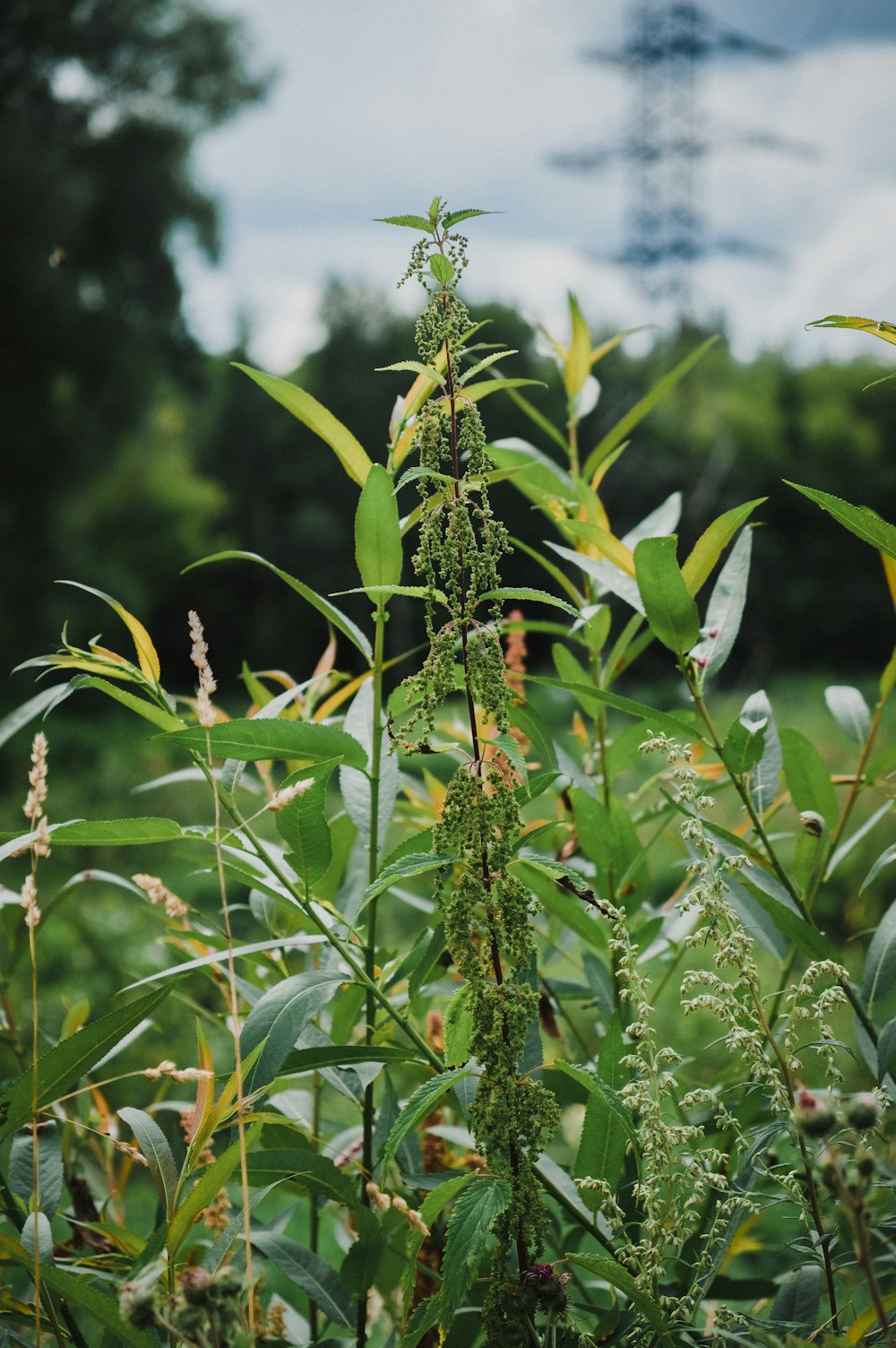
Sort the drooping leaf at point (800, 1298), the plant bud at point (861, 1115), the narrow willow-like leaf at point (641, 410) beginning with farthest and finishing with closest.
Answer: the narrow willow-like leaf at point (641, 410) → the drooping leaf at point (800, 1298) → the plant bud at point (861, 1115)

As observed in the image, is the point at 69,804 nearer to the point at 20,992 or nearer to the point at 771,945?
the point at 20,992

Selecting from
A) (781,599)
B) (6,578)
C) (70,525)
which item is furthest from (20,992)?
(781,599)

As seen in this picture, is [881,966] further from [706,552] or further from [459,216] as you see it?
[459,216]

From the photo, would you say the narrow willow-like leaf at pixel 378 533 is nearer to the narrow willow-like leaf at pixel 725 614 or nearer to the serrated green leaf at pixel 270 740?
the serrated green leaf at pixel 270 740

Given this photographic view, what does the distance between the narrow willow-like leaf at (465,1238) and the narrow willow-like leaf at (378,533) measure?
0.22 m

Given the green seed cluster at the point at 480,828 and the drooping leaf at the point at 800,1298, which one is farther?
the drooping leaf at the point at 800,1298

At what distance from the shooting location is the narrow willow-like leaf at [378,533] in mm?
409

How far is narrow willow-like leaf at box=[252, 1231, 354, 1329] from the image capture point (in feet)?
→ 1.56

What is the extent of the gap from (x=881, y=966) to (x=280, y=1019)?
0.99ft

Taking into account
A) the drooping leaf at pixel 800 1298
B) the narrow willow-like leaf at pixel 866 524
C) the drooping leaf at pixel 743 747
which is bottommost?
the drooping leaf at pixel 800 1298

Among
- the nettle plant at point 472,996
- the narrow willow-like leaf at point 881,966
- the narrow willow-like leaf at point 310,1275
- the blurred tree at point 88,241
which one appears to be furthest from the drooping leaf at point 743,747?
the blurred tree at point 88,241

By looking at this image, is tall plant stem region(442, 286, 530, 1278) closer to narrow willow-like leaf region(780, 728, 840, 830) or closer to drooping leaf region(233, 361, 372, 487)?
drooping leaf region(233, 361, 372, 487)

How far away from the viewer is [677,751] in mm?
363

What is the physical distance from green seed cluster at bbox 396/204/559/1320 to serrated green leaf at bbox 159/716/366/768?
0.23 ft
